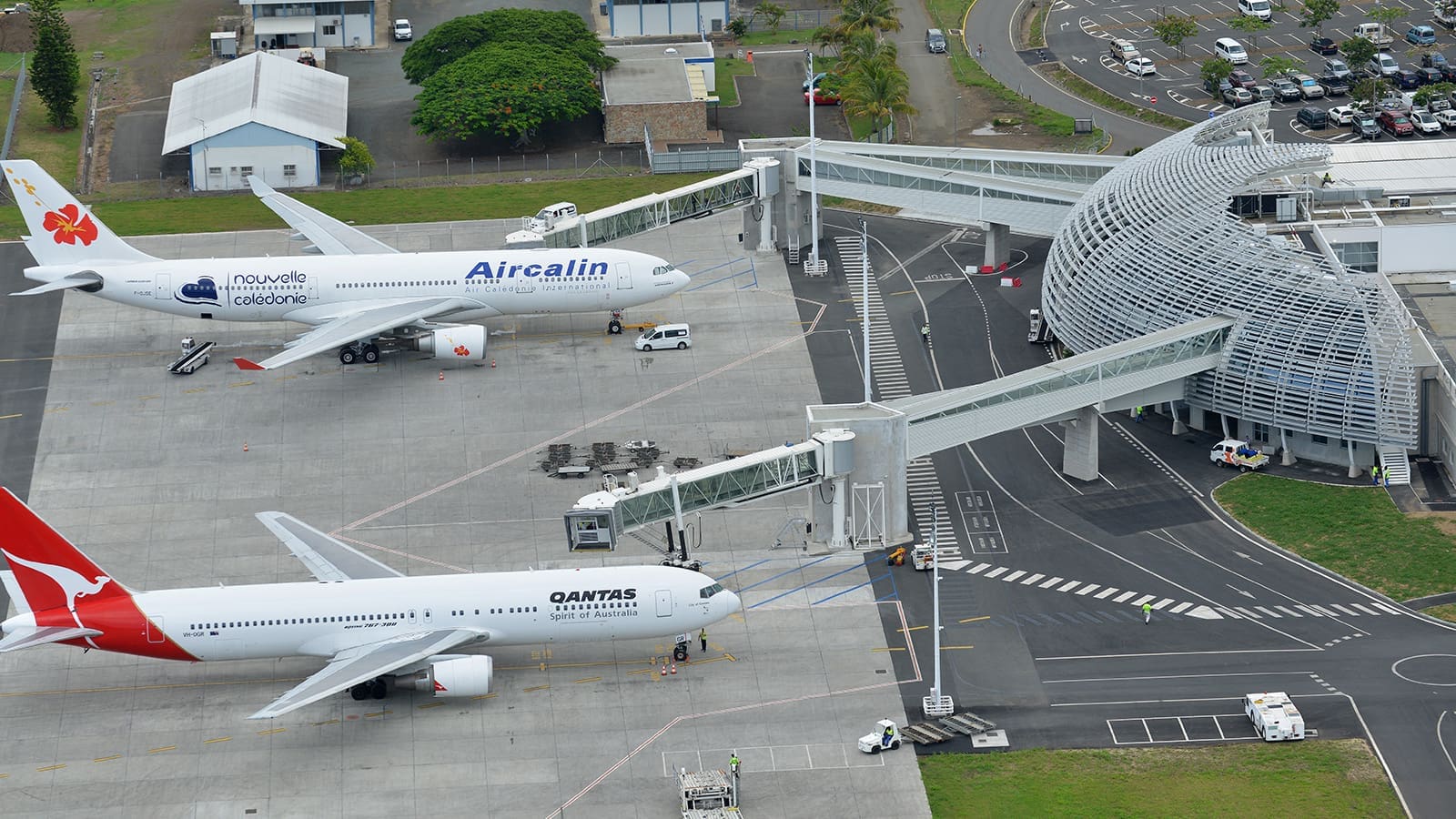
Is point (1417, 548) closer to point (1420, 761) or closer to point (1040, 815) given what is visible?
point (1420, 761)

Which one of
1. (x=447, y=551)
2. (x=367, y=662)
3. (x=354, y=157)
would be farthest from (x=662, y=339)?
(x=367, y=662)

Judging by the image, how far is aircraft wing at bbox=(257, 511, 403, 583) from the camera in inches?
4783

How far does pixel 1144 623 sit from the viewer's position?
408ft

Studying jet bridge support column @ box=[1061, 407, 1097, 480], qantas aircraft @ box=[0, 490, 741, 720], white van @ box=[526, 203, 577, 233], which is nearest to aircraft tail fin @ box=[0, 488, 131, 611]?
qantas aircraft @ box=[0, 490, 741, 720]

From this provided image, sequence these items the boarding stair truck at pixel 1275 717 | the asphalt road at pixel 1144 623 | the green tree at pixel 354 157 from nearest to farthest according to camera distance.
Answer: the boarding stair truck at pixel 1275 717 < the asphalt road at pixel 1144 623 < the green tree at pixel 354 157

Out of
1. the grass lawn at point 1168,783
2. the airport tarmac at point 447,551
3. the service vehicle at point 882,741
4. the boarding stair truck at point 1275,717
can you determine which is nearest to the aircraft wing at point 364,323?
the airport tarmac at point 447,551

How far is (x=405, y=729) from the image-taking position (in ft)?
375

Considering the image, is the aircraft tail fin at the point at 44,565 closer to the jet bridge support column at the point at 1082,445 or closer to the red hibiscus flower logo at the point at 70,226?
the red hibiscus flower logo at the point at 70,226

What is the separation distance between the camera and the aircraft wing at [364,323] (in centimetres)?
15275

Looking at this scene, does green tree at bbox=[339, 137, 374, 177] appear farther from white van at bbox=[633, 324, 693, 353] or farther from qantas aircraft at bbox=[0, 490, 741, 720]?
qantas aircraft at bbox=[0, 490, 741, 720]

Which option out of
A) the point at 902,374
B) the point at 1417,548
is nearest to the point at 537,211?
the point at 902,374

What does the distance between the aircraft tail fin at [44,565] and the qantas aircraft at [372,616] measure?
0.08 metres

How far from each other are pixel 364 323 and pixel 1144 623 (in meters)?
62.4

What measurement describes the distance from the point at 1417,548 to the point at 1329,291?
19.7 metres
